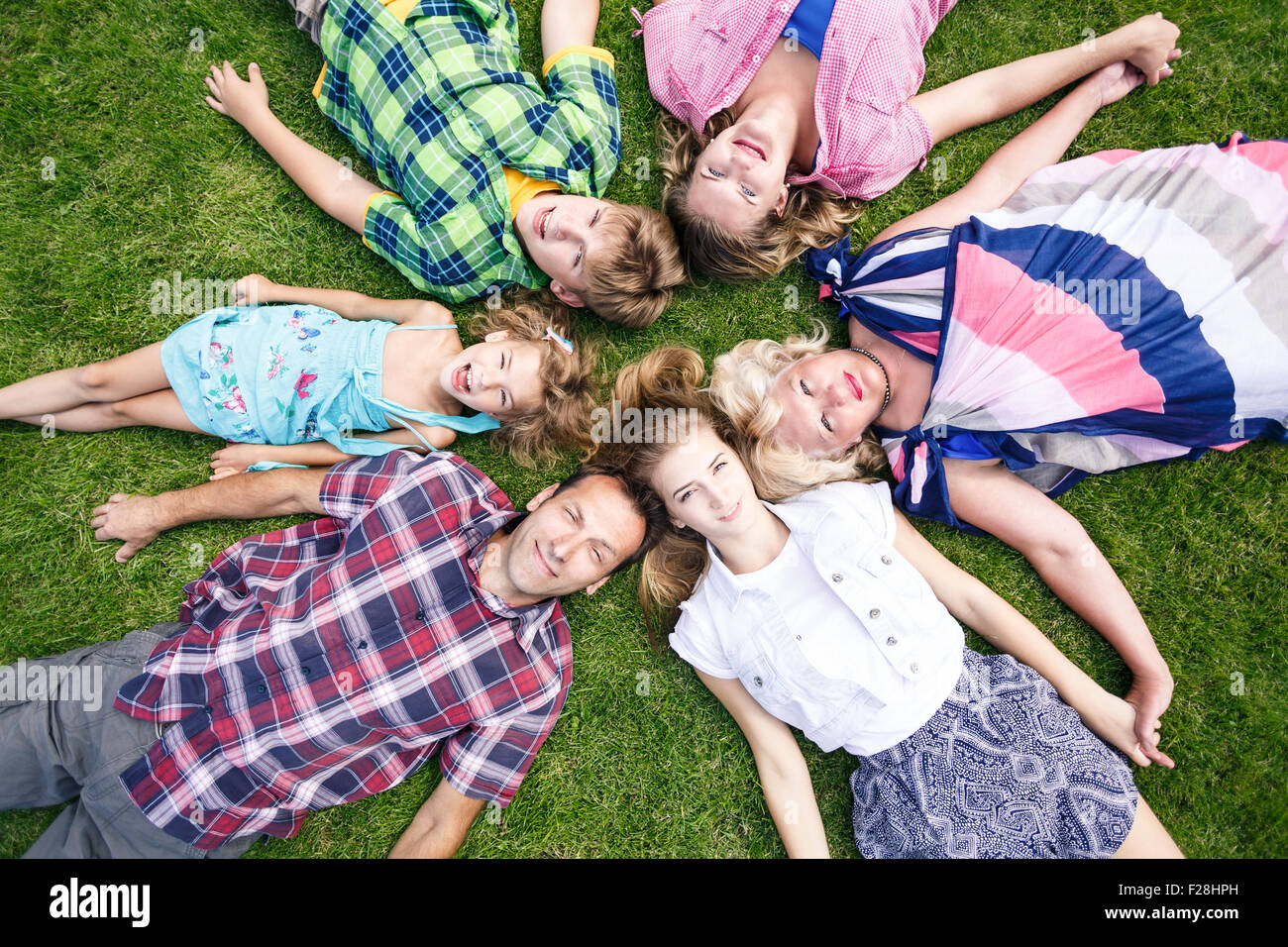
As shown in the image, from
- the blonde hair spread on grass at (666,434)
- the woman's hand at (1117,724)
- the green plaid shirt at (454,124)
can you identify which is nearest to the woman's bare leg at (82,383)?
the green plaid shirt at (454,124)

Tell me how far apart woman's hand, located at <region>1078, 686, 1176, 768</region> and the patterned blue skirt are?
0.09 meters

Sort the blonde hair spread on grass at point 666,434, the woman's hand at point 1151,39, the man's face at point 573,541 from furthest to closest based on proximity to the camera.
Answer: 1. the woman's hand at point 1151,39
2. the blonde hair spread on grass at point 666,434
3. the man's face at point 573,541

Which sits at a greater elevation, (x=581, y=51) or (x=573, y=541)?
(x=581, y=51)

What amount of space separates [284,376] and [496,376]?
3.54ft

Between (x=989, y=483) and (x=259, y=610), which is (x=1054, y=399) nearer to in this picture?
(x=989, y=483)

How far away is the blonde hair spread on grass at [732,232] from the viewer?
11.6 feet

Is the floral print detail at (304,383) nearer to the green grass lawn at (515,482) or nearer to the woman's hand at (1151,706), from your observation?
the green grass lawn at (515,482)

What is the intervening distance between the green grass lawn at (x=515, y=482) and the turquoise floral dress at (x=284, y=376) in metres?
0.38

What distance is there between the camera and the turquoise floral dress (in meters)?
3.44

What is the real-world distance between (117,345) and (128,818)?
7.66 feet

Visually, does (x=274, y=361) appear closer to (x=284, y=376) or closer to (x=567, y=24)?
(x=284, y=376)

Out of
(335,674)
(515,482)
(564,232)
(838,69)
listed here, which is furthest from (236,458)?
(838,69)

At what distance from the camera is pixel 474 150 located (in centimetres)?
347

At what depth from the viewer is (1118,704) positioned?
3.53 metres
